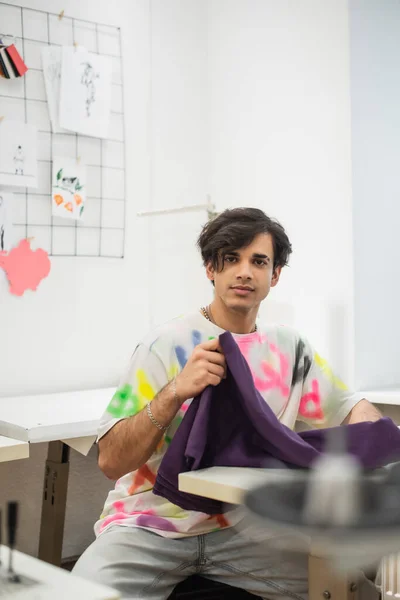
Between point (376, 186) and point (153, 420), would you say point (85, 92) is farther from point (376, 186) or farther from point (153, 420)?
point (153, 420)

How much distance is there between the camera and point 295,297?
9.05 ft

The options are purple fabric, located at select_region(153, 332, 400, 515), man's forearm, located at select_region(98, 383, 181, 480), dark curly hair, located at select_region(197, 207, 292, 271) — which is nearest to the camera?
purple fabric, located at select_region(153, 332, 400, 515)

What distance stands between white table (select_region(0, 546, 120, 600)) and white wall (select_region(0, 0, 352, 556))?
183 centimetres

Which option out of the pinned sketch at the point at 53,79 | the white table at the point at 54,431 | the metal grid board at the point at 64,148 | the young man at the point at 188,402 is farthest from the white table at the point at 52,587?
the pinned sketch at the point at 53,79

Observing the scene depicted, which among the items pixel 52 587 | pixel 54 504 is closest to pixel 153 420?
pixel 52 587

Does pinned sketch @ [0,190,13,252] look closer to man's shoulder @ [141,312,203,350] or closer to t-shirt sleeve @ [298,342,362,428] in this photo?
man's shoulder @ [141,312,203,350]

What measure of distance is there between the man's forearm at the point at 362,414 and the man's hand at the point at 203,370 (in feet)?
1.52

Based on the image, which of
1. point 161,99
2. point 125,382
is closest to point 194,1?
point 161,99

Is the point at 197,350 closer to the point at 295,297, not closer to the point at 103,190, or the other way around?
the point at 295,297

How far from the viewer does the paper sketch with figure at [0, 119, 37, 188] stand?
262cm

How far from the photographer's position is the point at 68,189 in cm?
278

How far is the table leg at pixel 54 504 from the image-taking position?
2.29 m

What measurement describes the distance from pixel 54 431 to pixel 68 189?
1074mm

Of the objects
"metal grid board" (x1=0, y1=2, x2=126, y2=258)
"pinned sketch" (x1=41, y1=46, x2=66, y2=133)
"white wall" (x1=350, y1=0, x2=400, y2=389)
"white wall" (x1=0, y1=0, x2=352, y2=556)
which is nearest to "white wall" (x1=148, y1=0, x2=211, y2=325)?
"white wall" (x1=0, y1=0, x2=352, y2=556)
